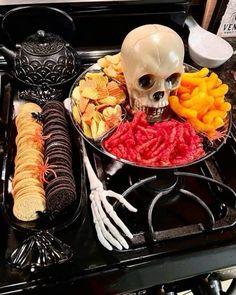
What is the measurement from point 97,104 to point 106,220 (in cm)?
36

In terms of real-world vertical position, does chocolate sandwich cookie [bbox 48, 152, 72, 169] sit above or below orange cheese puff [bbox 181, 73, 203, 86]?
below

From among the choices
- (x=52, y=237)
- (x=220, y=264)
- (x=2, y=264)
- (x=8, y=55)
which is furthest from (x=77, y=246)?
(x=8, y=55)

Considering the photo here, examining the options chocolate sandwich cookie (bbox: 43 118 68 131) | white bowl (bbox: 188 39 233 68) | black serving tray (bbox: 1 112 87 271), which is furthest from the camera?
white bowl (bbox: 188 39 233 68)

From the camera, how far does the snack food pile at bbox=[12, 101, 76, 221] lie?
79 centimetres

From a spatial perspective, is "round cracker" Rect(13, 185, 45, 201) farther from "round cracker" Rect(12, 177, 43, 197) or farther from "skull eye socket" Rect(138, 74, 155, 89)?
"skull eye socket" Rect(138, 74, 155, 89)

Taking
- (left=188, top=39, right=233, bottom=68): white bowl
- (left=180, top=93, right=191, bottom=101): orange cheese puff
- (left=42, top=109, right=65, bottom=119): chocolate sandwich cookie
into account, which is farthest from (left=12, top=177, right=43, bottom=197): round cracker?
(left=188, top=39, right=233, bottom=68): white bowl

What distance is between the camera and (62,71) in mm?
1049

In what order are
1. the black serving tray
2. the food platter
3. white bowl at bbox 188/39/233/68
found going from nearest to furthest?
the black serving tray < the food platter < white bowl at bbox 188/39/233/68

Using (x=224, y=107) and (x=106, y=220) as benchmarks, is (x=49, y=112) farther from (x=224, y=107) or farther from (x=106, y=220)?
(x=224, y=107)

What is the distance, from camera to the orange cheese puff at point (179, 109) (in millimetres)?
934

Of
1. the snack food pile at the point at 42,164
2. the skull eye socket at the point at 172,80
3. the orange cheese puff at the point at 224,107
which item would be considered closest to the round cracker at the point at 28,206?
the snack food pile at the point at 42,164

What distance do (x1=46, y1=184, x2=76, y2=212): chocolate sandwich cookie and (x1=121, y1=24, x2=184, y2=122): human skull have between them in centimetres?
32

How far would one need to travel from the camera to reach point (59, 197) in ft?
2.61

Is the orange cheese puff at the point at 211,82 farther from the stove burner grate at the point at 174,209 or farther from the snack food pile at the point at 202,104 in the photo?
the stove burner grate at the point at 174,209
